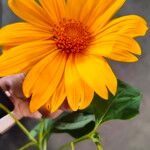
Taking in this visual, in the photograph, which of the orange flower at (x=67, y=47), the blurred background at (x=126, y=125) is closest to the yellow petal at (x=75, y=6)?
the orange flower at (x=67, y=47)

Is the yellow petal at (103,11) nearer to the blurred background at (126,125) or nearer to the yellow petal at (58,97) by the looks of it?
the yellow petal at (58,97)

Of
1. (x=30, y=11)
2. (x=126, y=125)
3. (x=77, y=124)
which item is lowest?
(x=126, y=125)

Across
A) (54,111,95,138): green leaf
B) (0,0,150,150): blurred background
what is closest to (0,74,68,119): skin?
(54,111,95,138): green leaf

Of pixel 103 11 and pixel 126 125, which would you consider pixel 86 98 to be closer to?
pixel 103 11

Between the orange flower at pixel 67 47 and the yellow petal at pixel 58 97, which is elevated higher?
the orange flower at pixel 67 47

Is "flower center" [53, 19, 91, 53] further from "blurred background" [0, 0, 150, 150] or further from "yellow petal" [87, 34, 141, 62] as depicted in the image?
"blurred background" [0, 0, 150, 150]

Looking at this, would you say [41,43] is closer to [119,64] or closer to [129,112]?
[129,112]

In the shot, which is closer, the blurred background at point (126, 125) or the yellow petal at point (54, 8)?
the yellow petal at point (54, 8)

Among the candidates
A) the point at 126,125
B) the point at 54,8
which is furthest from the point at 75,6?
the point at 126,125

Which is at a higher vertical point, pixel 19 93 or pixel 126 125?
pixel 19 93
